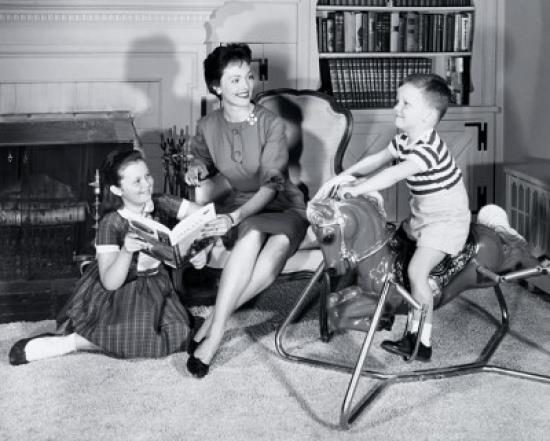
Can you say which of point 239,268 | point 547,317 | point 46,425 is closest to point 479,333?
point 547,317

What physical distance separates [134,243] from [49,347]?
51 centimetres

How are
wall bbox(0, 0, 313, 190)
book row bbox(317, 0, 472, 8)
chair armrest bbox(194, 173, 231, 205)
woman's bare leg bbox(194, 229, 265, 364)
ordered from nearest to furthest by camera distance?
1. woman's bare leg bbox(194, 229, 265, 364)
2. chair armrest bbox(194, 173, 231, 205)
3. wall bbox(0, 0, 313, 190)
4. book row bbox(317, 0, 472, 8)

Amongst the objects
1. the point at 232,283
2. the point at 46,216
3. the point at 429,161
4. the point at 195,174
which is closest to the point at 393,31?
the point at 195,174

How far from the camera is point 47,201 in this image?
13.1 feet

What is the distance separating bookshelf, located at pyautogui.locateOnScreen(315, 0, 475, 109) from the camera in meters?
4.91

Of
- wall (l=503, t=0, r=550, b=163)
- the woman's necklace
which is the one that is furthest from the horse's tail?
wall (l=503, t=0, r=550, b=163)

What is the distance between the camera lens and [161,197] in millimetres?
3172

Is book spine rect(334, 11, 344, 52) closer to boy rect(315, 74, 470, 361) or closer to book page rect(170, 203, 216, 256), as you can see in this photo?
boy rect(315, 74, 470, 361)

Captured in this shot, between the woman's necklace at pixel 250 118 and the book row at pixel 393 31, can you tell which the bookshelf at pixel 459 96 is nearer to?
the book row at pixel 393 31

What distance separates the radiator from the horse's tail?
842 mm

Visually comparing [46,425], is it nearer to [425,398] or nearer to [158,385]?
[158,385]

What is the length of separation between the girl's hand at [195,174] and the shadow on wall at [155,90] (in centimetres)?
123

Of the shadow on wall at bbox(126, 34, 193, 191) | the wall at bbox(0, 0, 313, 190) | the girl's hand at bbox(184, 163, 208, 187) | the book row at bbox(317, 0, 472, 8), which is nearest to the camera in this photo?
the girl's hand at bbox(184, 163, 208, 187)

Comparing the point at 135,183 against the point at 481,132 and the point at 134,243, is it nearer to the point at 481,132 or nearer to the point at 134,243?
the point at 134,243
